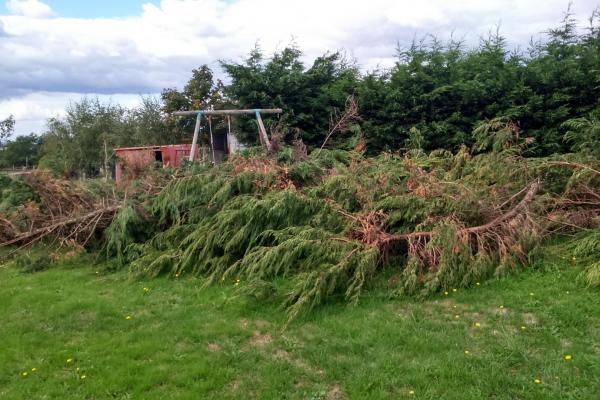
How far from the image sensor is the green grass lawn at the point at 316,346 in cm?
314

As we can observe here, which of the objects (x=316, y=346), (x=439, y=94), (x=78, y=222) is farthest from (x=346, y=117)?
(x=316, y=346)

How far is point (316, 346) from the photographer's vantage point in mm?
3734

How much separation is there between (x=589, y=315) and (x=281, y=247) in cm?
275

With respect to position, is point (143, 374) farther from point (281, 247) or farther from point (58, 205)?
point (58, 205)

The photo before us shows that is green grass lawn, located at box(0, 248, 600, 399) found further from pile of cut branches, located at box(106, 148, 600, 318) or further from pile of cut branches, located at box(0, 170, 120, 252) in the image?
pile of cut branches, located at box(0, 170, 120, 252)

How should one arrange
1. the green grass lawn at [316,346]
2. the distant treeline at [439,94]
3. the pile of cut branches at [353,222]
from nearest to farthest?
1. the green grass lawn at [316,346]
2. the pile of cut branches at [353,222]
3. the distant treeline at [439,94]

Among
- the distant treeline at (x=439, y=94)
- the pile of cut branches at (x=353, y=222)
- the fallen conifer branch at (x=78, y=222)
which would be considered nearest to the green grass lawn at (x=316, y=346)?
the pile of cut branches at (x=353, y=222)

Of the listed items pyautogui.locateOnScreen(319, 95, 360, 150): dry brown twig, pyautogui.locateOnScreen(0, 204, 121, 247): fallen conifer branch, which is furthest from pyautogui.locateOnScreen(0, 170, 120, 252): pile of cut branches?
pyautogui.locateOnScreen(319, 95, 360, 150): dry brown twig

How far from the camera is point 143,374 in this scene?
341 centimetres

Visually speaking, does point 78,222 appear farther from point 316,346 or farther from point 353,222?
point 316,346

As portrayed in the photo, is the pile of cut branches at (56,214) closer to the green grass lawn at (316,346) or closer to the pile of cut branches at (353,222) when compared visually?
the pile of cut branches at (353,222)

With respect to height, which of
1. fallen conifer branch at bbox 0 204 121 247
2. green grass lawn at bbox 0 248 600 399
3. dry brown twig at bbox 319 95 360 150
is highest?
dry brown twig at bbox 319 95 360 150

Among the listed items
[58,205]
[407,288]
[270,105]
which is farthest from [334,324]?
[270,105]

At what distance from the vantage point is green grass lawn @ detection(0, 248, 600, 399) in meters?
3.14
